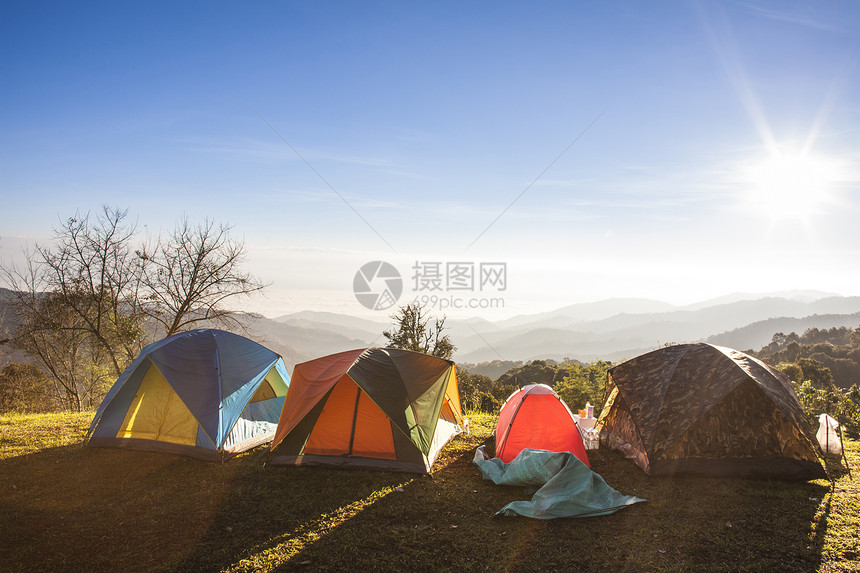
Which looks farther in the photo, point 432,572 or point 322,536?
point 322,536

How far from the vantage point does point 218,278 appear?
2161 centimetres

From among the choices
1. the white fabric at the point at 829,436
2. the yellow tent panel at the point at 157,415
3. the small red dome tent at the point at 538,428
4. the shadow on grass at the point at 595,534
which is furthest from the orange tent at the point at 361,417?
the white fabric at the point at 829,436

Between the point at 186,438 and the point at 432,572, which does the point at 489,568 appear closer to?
the point at 432,572

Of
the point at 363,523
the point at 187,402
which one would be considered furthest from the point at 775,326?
the point at 187,402

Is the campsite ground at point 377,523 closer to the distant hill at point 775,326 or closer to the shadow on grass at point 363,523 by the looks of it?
the shadow on grass at point 363,523


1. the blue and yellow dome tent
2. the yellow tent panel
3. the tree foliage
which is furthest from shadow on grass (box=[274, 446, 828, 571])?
the yellow tent panel

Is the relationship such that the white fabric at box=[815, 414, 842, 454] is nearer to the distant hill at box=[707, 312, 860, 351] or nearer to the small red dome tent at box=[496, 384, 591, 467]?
the small red dome tent at box=[496, 384, 591, 467]

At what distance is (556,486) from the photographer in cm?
644

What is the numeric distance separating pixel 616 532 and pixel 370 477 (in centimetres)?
394

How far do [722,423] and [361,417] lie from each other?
636 cm

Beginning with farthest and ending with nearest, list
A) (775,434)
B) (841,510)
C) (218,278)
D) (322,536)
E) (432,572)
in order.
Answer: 1. (218,278)
2. (775,434)
3. (841,510)
4. (322,536)
5. (432,572)

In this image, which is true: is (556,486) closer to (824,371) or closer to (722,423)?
(722,423)

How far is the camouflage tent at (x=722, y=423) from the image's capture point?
7.23 meters

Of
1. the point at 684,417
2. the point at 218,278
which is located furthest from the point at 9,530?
the point at 218,278
